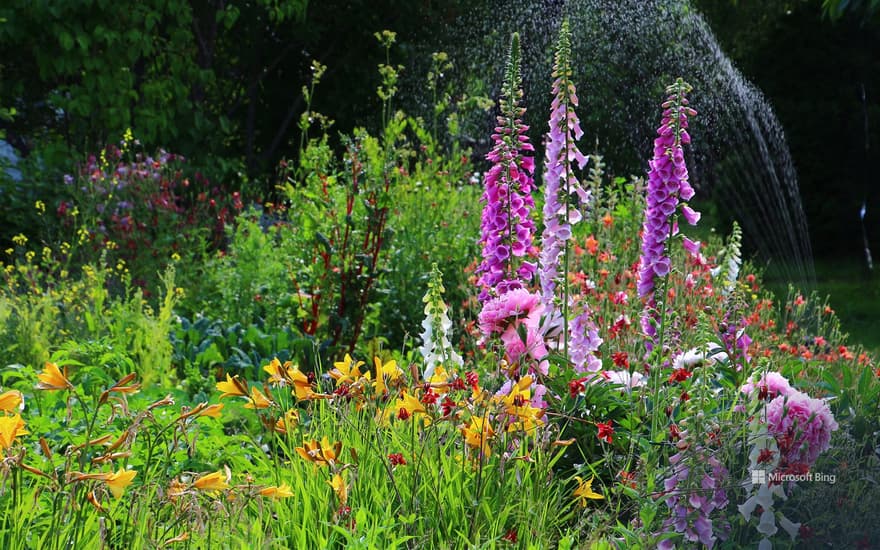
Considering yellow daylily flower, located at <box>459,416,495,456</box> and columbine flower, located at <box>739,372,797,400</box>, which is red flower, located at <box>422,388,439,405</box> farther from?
columbine flower, located at <box>739,372,797,400</box>

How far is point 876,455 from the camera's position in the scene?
2.81m

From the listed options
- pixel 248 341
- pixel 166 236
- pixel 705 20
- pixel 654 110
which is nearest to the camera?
pixel 248 341

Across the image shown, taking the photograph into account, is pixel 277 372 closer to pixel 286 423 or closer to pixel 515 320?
pixel 286 423

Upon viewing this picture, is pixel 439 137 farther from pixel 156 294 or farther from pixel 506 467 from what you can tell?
pixel 506 467

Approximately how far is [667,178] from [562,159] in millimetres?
414

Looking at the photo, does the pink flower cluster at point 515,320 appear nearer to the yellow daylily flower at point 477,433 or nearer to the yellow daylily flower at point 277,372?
the yellow daylily flower at point 477,433

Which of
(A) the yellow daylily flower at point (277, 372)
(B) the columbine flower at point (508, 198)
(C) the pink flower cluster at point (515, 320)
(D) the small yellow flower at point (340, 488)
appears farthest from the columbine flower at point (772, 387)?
(A) the yellow daylily flower at point (277, 372)

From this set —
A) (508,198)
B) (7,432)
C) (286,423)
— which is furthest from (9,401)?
(508,198)

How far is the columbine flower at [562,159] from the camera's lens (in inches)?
115

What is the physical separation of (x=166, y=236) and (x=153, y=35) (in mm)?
3434

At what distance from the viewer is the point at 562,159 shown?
2994 mm

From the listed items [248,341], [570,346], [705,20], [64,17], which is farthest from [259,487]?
[705,20]

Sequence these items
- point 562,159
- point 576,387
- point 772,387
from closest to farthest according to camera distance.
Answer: point 772,387 → point 576,387 → point 562,159

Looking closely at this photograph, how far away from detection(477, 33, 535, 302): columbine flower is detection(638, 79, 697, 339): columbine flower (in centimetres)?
48
